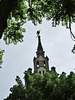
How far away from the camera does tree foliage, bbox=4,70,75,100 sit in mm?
16172

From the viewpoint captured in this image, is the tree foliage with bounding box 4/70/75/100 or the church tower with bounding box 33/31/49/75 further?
the church tower with bounding box 33/31/49/75

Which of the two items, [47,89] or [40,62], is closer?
[47,89]

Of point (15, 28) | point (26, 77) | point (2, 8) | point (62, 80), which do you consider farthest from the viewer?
point (26, 77)

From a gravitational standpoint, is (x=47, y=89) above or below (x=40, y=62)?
below

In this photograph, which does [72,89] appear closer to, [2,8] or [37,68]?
[2,8]

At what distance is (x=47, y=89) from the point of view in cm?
1759

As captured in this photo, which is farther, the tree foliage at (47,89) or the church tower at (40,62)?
the church tower at (40,62)

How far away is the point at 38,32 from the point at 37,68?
17267 millimetres

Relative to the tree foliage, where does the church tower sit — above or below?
above

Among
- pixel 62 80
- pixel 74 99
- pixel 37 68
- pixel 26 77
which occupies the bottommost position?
pixel 74 99

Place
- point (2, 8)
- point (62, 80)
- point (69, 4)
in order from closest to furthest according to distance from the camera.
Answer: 1. point (2, 8)
2. point (69, 4)
3. point (62, 80)

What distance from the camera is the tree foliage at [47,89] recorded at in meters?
16.2

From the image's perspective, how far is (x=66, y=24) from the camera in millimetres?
13508

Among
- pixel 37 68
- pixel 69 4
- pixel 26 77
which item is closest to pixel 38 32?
pixel 37 68
